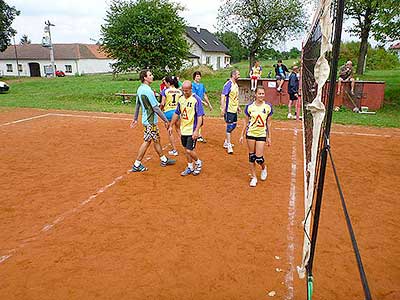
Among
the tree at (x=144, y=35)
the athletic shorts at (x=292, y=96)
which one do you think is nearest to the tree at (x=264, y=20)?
the tree at (x=144, y=35)

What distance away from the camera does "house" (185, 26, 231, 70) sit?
5038cm

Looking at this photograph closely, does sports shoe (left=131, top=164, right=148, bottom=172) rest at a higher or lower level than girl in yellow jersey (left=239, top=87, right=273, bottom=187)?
lower

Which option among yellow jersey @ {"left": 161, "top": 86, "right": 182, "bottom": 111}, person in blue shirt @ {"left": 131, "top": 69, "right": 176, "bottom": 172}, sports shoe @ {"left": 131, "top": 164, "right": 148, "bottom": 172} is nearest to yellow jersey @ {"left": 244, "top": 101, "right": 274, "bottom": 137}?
person in blue shirt @ {"left": 131, "top": 69, "right": 176, "bottom": 172}

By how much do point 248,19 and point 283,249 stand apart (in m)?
30.8

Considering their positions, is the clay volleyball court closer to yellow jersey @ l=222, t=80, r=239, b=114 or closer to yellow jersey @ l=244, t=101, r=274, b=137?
yellow jersey @ l=244, t=101, r=274, b=137

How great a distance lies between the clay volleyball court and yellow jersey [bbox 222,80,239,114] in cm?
117

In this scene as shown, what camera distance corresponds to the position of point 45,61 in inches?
2127

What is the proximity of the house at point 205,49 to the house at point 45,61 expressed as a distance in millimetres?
13680

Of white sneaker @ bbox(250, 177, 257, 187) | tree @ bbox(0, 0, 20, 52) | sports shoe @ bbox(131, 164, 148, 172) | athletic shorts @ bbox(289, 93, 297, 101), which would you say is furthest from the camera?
tree @ bbox(0, 0, 20, 52)

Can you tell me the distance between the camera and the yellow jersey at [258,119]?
21.2ft

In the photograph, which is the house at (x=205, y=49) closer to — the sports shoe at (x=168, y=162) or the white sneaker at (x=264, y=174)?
the sports shoe at (x=168, y=162)

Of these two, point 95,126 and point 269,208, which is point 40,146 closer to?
point 95,126

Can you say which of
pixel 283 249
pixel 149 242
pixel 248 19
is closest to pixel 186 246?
pixel 149 242

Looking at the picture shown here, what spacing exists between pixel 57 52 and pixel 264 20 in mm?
37070
